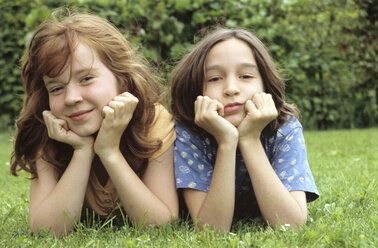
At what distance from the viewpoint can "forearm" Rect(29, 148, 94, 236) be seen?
2438 millimetres

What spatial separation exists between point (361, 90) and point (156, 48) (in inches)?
151

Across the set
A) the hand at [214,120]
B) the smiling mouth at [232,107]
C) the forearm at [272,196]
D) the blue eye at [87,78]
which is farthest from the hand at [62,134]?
the forearm at [272,196]

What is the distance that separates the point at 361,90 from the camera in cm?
849

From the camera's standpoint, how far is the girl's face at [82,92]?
7.85 ft

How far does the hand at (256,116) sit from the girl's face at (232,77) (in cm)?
6

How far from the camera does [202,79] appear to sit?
103 inches

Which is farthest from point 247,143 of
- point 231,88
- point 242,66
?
point 242,66

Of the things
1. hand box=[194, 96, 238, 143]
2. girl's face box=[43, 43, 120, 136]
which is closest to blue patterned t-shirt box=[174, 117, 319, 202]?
hand box=[194, 96, 238, 143]

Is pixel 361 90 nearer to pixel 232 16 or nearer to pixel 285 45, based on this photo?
pixel 285 45

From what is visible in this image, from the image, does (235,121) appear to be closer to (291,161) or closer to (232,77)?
(232,77)

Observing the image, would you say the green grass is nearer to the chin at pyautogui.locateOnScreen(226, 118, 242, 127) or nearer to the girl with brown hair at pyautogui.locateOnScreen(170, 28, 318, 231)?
the girl with brown hair at pyautogui.locateOnScreen(170, 28, 318, 231)

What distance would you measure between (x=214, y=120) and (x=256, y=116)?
0.20 meters

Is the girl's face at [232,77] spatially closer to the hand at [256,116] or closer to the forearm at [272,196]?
the hand at [256,116]

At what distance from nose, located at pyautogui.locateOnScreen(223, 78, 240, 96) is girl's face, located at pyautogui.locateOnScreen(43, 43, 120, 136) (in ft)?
1.86
